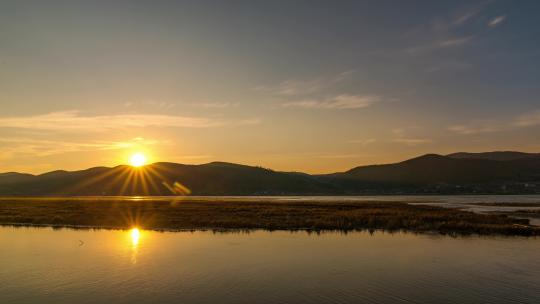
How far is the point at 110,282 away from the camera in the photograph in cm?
2352

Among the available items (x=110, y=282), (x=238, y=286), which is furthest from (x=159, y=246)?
(x=238, y=286)

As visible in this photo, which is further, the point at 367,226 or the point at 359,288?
the point at 367,226

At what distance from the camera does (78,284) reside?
23.1 metres

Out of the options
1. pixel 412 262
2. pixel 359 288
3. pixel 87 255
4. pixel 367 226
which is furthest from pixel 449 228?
pixel 87 255

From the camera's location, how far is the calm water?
2090 centimetres

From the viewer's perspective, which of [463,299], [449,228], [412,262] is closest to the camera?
[463,299]

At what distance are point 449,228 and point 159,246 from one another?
3170 centimetres

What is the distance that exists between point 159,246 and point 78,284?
14.5 metres

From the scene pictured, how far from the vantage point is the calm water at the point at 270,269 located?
823 inches

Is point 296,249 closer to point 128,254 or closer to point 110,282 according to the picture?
point 128,254

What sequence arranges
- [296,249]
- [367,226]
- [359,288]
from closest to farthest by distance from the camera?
1. [359,288]
2. [296,249]
3. [367,226]

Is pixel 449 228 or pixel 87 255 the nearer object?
pixel 87 255

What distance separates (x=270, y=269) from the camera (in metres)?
27.7

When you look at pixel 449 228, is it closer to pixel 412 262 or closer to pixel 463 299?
pixel 412 262
